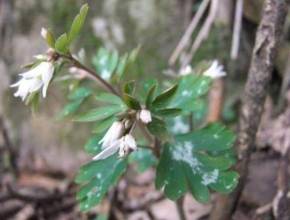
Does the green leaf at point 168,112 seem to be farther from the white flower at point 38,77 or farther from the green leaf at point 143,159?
the green leaf at point 143,159

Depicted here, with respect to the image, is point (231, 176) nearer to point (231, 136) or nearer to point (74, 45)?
A: point (231, 136)

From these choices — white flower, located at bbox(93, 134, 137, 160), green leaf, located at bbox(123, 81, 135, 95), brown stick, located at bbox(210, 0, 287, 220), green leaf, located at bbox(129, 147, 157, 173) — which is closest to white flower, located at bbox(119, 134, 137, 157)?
white flower, located at bbox(93, 134, 137, 160)

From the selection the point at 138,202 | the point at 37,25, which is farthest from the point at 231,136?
the point at 37,25

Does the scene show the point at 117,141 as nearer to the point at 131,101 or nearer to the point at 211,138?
the point at 131,101

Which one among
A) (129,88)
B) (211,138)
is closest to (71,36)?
(129,88)

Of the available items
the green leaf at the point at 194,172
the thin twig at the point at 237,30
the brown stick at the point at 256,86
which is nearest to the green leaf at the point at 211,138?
the green leaf at the point at 194,172

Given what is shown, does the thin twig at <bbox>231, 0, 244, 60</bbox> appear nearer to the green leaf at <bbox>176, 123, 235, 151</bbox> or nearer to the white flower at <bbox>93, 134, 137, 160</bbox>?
the green leaf at <bbox>176, 123, 235, 151</bbox>

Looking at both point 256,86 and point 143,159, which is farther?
point 143,159
